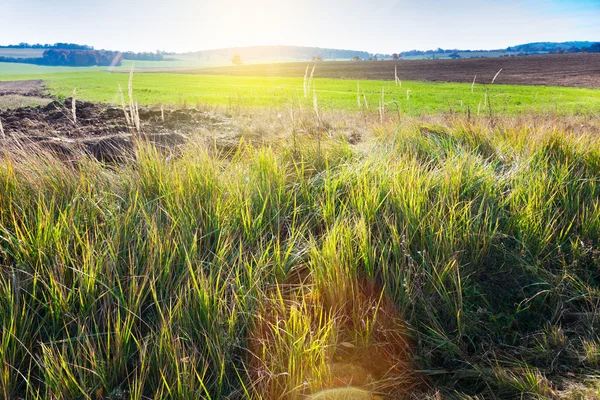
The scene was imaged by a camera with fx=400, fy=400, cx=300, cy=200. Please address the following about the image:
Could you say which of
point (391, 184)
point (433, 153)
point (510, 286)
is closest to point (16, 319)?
point (391, 184)

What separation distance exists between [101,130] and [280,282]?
244 inches

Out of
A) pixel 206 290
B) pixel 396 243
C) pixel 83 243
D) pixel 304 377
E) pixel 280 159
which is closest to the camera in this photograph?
pixel 304 377

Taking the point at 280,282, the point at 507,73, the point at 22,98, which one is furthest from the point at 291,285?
the point at 507,73

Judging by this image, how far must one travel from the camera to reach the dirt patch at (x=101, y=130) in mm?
5277

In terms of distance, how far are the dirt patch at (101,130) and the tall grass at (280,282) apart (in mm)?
1441

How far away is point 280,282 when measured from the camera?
2.67 metres

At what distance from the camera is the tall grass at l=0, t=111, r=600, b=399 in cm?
200

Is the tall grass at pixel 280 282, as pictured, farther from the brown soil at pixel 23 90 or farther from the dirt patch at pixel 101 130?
the brown soil at pixel 23 90

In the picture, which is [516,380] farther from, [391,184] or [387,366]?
[391,184]

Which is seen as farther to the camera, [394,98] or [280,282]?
[394,98]

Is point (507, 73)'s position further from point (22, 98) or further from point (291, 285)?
point (291, 285)

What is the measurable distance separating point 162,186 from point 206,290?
1576 mm

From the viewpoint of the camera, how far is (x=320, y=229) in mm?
3383

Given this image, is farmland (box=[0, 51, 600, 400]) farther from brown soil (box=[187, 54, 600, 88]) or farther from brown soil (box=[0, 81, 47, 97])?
brown soil (box=[187, 54, 600, 88])
